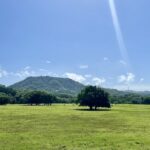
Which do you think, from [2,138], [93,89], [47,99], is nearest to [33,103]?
[47,99]

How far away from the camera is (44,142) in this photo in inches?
1340

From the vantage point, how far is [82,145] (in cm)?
3209

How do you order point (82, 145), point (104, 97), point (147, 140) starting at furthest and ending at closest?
point (104, 97) < point (147, 140) < point (82, 145)

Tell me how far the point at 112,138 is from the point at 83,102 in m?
84.7

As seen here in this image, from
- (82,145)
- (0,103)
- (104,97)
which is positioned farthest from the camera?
(0,103)

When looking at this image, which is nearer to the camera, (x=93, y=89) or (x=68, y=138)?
(x=68, y=138)

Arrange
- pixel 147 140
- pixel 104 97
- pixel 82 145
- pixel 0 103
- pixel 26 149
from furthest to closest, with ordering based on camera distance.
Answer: pixel 0 103, pixel 104 97, pixel 147 140, pixel 82 145, pixel 26 149

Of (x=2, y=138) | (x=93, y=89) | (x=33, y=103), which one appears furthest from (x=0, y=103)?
(x=2, y=138)

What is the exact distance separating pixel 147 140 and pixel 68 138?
8.50 m

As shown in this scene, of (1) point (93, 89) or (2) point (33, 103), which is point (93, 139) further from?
(2) point (33, 103)

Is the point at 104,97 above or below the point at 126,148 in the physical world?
Answer: above

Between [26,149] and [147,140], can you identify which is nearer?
[26,149]

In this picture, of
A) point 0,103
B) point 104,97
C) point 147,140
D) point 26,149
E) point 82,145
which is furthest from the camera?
point 0,103

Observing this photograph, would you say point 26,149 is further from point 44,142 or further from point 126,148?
point 126,148
